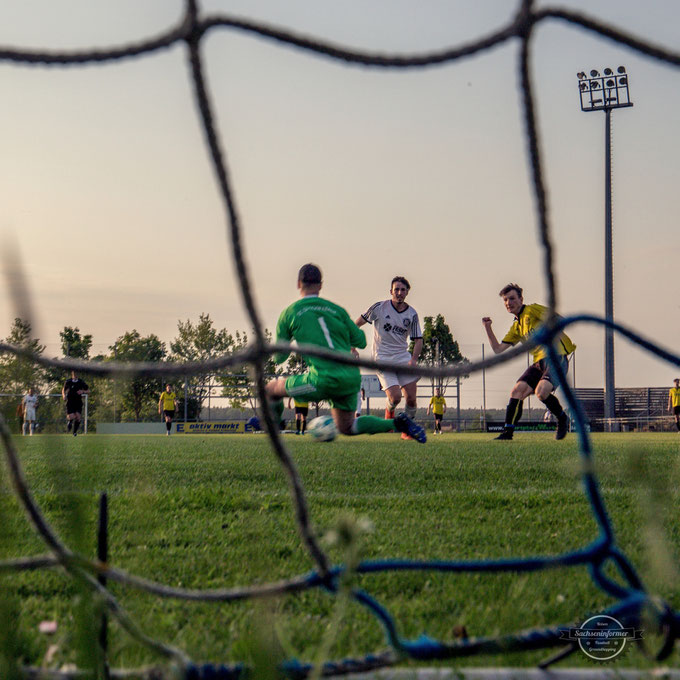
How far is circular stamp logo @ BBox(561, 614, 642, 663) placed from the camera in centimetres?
Result: 161

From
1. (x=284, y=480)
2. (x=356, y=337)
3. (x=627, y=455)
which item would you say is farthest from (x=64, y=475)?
(x=356, y=337)

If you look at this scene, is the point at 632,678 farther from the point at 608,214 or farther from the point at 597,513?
the point at 608,214

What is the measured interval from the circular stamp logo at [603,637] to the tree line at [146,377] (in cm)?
87

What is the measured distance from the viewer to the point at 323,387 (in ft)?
21.3

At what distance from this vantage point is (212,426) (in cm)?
3906

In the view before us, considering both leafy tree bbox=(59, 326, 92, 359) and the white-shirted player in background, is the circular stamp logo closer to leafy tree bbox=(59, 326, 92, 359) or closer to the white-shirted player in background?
leafy tree bbox=(59, 326, 92, 359)

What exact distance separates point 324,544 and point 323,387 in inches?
139

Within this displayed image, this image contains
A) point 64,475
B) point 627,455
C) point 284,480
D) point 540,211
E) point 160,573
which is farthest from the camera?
point 284,480

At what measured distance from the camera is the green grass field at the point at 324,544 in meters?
1.16

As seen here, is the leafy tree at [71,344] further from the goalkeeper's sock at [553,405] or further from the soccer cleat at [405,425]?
the goalkeeper's sock at [553,405]

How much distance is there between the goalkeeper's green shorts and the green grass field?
71 cm

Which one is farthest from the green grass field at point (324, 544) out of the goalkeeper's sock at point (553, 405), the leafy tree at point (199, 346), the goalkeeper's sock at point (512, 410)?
the leafy tree at point (199, 346)

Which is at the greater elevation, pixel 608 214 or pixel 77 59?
pixel 608 214

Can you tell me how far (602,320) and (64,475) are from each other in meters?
1.04
